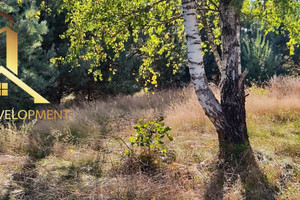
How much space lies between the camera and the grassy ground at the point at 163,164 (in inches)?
134

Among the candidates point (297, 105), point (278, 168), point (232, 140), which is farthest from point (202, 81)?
point (297, 105)

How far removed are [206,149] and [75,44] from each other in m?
2.85

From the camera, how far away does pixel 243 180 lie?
141 inches

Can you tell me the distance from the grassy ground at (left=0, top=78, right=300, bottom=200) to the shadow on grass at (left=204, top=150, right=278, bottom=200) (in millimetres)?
12

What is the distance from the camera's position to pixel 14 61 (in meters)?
6.89

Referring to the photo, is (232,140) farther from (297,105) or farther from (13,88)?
(13,88)

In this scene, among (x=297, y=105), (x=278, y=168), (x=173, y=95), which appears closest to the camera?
(x=278, y=168)

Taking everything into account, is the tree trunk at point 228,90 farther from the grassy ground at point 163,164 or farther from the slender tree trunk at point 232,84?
the grassy ground at point 163,164

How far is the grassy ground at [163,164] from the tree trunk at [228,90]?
0.32 metres

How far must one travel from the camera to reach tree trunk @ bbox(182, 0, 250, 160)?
4.01m
